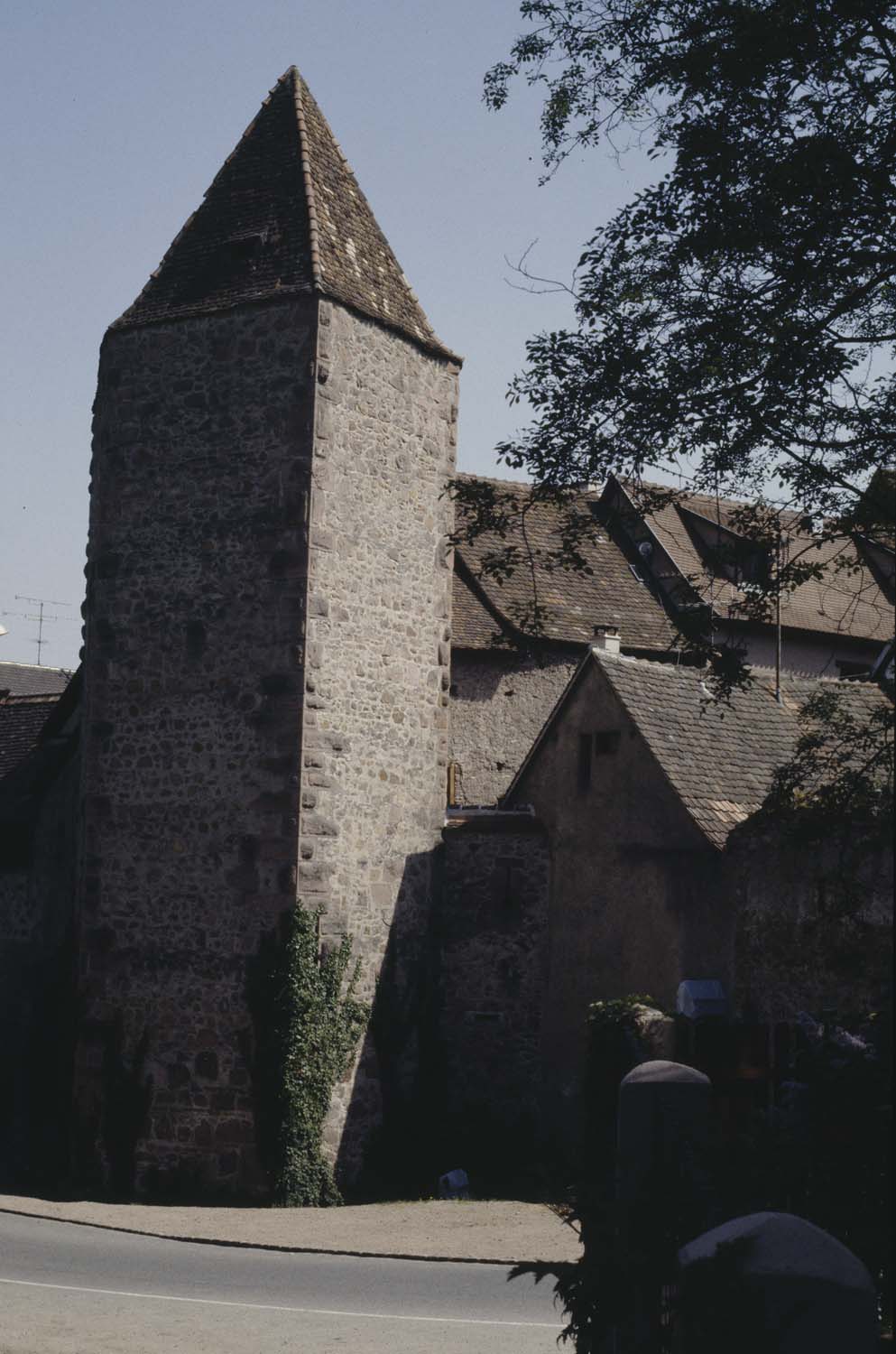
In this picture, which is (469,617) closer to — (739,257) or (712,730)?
(712,730)

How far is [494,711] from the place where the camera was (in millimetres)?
24859

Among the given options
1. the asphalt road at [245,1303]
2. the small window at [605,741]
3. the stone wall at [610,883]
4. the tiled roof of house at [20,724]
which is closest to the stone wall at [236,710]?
the stone wall at [610,883]

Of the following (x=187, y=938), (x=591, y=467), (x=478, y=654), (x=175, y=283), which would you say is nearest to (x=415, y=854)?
(x=187, y=938)

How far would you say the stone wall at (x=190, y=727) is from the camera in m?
17.8

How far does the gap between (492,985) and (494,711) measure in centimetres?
611

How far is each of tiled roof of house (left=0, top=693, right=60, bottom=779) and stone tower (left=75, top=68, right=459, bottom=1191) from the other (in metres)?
4.85

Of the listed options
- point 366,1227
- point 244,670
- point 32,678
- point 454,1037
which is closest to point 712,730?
point 454,1037

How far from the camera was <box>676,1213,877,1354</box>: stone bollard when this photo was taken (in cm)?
→ 419

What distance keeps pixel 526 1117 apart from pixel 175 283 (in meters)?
10.5

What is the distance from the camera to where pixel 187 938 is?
1806 centimetres

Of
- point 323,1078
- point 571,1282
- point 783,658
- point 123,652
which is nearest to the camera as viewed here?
point 571,1282

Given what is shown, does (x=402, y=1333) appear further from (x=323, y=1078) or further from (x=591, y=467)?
(x=323, y=1078)

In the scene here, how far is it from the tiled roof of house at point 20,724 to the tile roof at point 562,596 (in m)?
6.22

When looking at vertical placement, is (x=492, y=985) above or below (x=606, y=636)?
below
